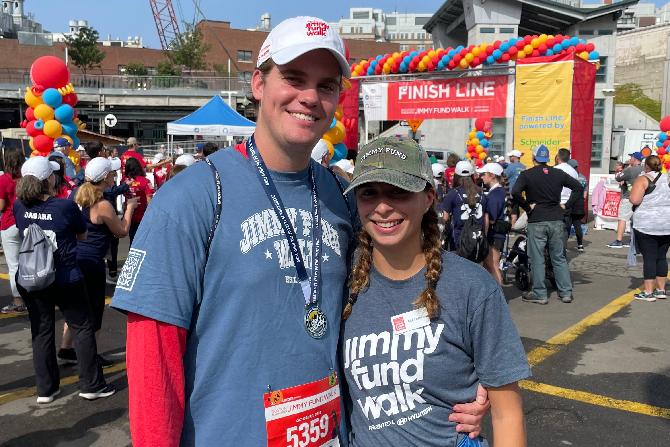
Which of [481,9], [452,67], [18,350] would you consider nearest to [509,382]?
[18,350]

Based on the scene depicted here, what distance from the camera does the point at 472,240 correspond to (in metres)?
7.14

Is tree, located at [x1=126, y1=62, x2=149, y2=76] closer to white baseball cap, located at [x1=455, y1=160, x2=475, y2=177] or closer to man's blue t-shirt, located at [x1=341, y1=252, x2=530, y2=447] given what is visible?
white baseball cap, located at [x1=455, y1=160, x2=475, y2=177]

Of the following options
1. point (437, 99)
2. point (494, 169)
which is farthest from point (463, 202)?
point (437, 99)

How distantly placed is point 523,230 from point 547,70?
13.1 ft

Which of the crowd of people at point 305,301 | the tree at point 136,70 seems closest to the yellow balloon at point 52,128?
the crowd of people at point 305,301

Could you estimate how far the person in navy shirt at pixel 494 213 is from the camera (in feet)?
25.8

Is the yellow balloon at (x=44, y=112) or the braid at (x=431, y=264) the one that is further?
the yellow balloon at (x=44, y=112)

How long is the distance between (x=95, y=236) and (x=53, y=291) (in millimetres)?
753

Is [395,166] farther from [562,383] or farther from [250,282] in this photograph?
[562,383]

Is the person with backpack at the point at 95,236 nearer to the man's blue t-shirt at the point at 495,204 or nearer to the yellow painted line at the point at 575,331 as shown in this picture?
the yellow painted line at the point at 575,331

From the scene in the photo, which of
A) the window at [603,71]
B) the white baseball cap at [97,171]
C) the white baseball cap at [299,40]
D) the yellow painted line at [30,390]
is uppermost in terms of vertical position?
the window at [603,71]

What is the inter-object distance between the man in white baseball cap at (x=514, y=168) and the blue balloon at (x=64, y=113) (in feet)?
29.3

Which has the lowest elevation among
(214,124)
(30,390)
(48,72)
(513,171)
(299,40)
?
(30,390)

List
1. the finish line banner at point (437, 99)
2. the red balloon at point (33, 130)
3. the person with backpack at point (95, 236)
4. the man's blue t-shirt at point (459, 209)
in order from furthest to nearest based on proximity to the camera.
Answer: the finish line banner at point (437, 99), the red balloon at point (33, 130), the man's blue t-shirt at point (459, 209), the person with backpack at point (95, 236)
